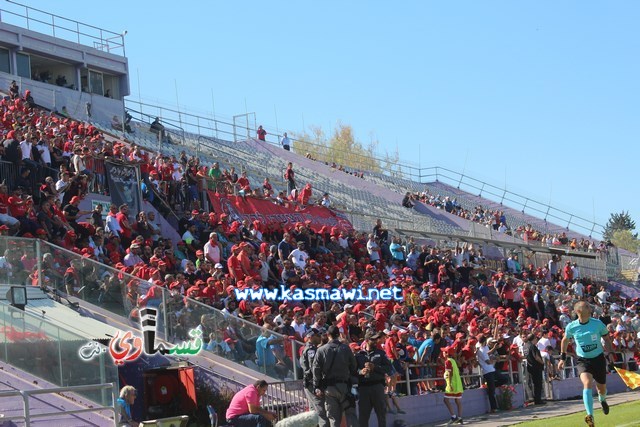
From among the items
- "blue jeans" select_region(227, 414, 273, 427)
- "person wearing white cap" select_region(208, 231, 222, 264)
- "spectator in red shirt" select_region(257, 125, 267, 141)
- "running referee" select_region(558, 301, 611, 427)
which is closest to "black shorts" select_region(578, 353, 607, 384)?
"running referee" select_region(558, 301, 611, 427)

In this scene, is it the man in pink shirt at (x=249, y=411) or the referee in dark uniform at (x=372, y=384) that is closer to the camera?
the man in pink shirt at (x=249, y=411)

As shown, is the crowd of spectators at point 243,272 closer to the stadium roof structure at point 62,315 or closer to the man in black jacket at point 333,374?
the stadium roof structure at point 62,315

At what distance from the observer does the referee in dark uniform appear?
16.4m

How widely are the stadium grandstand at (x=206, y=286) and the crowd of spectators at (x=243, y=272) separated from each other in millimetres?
46

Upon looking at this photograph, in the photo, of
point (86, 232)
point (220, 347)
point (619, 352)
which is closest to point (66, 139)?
point (86, 232)

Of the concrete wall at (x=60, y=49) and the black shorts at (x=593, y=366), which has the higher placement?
the concrete wall at (x=60, y=49)

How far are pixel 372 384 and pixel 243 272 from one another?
7.92 metres

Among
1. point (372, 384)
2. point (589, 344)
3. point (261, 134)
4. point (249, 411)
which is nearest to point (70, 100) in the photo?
point (261, 134)

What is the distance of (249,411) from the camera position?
1479 centimetres

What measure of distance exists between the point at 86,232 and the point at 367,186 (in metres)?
29.9

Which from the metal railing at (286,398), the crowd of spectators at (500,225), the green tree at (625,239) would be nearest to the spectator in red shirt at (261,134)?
the crowd of spectators at (500,225)

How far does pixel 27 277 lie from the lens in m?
18.1

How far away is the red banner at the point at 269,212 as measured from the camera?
29.2 m

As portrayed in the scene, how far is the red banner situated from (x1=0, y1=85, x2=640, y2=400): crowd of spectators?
465 mm
